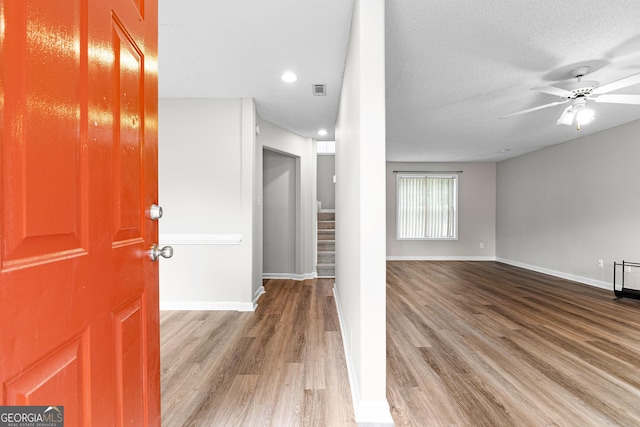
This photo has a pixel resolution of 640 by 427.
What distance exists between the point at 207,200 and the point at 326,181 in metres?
5.03

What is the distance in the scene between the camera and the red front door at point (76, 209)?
496mm

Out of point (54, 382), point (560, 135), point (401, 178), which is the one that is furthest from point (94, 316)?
point (401, 178)

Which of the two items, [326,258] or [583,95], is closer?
[583,95]

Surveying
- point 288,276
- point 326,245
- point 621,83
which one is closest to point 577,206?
point 621,83

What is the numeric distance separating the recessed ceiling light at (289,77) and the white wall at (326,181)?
17.3ft

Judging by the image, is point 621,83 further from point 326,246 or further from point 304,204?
point 326,246

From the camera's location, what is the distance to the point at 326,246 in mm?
5707

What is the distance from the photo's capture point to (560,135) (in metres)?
4.77

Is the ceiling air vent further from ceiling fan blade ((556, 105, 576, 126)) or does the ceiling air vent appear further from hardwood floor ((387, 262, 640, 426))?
hardwood floor ((387, 262, 640, 426))

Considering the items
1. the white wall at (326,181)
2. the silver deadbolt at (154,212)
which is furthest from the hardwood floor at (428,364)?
the white wall at (326,181)

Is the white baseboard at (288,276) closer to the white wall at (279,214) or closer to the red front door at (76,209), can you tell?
the white wall at (279,214)

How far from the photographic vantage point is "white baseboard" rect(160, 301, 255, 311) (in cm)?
344

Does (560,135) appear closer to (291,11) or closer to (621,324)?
(621,324)

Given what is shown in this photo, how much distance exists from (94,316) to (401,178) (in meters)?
7.29
